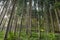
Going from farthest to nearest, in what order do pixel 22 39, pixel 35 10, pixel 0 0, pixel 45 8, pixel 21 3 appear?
pixel 0 0
pixel 35 10
pixel 21 3
pixel 45 8
pixel 22 39

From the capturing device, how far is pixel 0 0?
7867 millimetres

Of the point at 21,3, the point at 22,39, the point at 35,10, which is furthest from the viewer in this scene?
the point at 35,10

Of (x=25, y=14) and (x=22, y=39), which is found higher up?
(x=25, y=14)

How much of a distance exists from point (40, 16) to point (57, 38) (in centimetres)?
239

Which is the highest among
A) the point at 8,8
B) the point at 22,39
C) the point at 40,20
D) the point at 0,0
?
the point at 0,0

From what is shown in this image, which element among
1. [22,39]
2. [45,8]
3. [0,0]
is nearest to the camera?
[22,39]

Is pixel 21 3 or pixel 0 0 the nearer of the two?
pixel 21 3

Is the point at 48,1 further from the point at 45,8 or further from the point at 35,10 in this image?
the point at 35,10

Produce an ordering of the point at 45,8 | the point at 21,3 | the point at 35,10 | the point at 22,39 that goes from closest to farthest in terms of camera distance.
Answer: the point at 22,39
the point at 45,8
the point at 21,3
the point at 35,10

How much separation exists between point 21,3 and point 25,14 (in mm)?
620

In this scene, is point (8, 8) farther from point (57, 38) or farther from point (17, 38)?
point (57, 38)

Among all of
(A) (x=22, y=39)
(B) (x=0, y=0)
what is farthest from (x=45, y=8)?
(B) (x=0, y=0)

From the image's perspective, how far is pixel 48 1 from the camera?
6512mm

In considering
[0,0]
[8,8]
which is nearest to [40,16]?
[8,8]
